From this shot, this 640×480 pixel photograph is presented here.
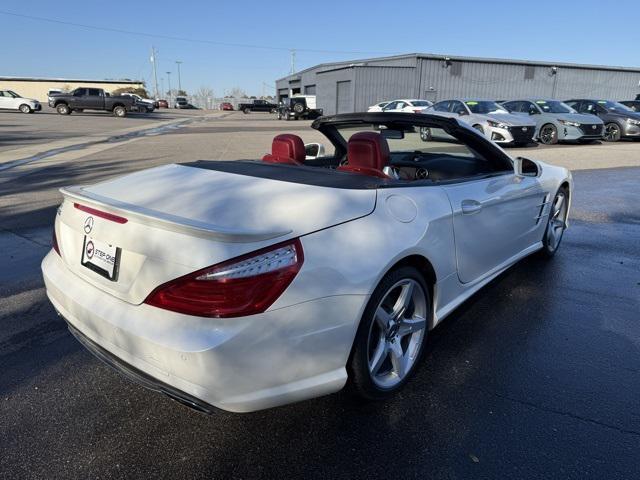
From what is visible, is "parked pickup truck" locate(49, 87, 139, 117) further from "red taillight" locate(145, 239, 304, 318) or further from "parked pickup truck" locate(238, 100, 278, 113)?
"red taillight" locate(145, 239, 304, 318)

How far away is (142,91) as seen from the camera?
225 feet

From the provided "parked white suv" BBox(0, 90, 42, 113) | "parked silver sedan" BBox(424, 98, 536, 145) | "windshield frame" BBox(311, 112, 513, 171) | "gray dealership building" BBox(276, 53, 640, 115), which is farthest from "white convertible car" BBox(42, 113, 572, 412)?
"parked white suv" BBox(0, 90, 42, 113)

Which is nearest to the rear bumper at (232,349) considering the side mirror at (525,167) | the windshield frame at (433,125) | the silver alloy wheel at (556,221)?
the windshield frame at (433,125)

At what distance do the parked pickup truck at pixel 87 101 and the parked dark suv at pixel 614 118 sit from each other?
31334 mm

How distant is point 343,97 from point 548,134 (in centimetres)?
2490

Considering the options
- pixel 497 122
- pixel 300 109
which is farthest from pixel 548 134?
pixel 300 109

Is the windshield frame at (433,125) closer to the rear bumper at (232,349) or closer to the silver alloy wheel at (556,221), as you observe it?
the silver alloy wheel at (556,221)

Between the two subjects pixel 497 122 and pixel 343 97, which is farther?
pixel 343 97

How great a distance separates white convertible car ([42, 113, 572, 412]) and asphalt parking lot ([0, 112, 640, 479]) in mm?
267

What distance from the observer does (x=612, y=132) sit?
61.7 ft

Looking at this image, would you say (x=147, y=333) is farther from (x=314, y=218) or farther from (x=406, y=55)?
(x=406, y=55)

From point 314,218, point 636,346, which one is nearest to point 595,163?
point 636,346

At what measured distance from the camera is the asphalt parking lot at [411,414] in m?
2.04

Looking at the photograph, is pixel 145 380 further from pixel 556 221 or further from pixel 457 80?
pixel 457 80
